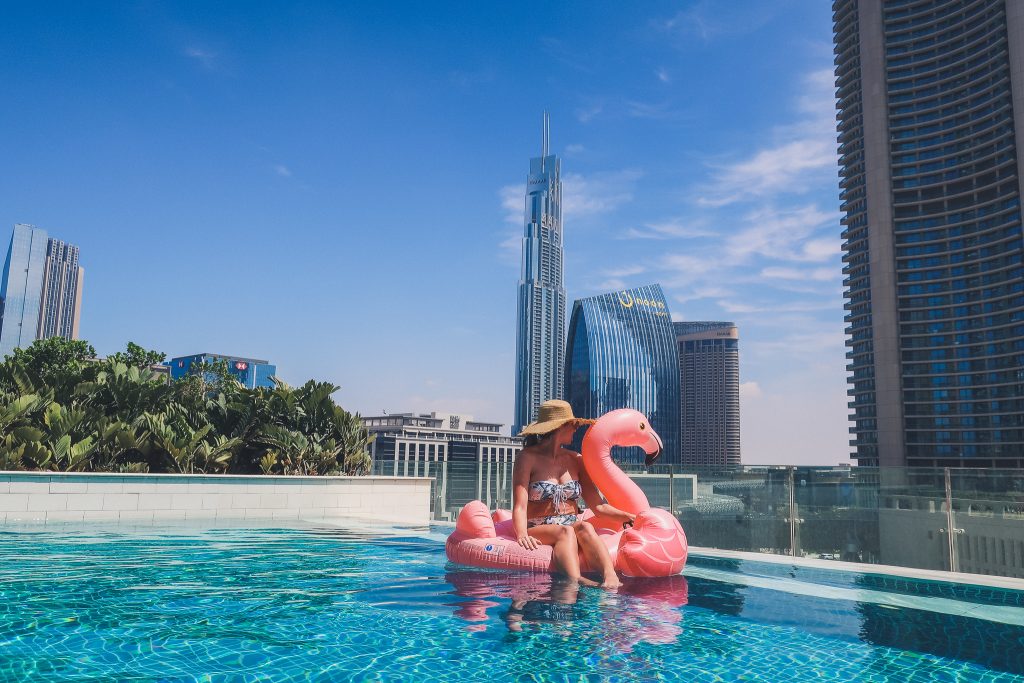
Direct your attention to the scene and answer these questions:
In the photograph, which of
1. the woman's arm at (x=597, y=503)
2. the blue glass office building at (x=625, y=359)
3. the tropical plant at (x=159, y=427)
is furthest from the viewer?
the blue glass office building at (x=625, y=359)

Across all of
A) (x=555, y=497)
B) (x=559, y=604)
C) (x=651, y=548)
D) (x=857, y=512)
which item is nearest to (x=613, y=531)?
(x=651, y=548)

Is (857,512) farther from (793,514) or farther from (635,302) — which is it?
(635,302)

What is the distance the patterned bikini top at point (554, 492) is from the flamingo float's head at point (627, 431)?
1.98 ft

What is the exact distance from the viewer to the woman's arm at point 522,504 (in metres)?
7.23

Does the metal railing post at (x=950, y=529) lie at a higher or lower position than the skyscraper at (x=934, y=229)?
lower

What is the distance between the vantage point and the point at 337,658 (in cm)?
457

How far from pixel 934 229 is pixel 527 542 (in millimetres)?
98130

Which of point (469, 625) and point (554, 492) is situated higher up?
point (554, 492)

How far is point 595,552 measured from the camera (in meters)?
6.89

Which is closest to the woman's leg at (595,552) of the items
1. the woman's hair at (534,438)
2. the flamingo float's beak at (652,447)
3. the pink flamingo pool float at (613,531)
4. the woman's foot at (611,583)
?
the woman's foot at (611,583)

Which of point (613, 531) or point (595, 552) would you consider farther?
point (613, 531)

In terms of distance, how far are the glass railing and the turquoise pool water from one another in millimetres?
1632

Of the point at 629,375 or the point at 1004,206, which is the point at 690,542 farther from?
the point at 629,375

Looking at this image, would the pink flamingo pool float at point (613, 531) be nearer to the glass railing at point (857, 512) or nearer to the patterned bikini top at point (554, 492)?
the patterned bikini top at point (554, 492)
